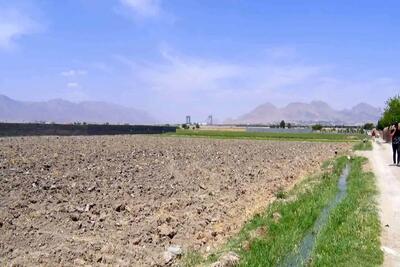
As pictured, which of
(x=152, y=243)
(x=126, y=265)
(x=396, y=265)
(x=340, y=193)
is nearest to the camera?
(x=396, y=265)

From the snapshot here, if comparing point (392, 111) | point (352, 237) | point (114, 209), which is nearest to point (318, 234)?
point (352, 237)

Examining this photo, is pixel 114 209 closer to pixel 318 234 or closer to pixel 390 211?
→ pixel 318 234

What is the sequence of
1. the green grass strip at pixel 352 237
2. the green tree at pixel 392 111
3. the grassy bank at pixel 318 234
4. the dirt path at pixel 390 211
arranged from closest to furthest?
the green grass strip at pixel 352 237
the dirt path at pixel 390 211
the grassy bank at pixel 318 234
the green tree at pixel 392 111

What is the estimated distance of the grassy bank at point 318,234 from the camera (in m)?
11.6

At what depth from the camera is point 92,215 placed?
1545 cm

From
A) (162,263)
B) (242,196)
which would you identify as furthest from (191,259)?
(242,196)

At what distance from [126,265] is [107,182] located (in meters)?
11.0

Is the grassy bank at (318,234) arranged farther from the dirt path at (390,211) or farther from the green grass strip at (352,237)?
the dirt path at (390,211)

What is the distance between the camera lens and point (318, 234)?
1422cm

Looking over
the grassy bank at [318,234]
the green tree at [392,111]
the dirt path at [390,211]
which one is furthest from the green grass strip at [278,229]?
the green tree at [392,111]

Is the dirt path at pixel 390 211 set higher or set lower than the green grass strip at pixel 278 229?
higher

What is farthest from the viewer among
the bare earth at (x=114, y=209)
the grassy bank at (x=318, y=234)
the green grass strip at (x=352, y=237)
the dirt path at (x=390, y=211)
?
the bare earth at (x=114, y=209)

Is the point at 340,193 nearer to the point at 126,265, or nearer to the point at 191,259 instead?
the point at 191,259

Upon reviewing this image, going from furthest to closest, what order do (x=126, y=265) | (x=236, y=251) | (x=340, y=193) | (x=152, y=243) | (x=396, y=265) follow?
(x=340, y=193)
(x=152, y=243)
(x=236, y=251)
(x=126, y=265)
(x=396, y=265)
